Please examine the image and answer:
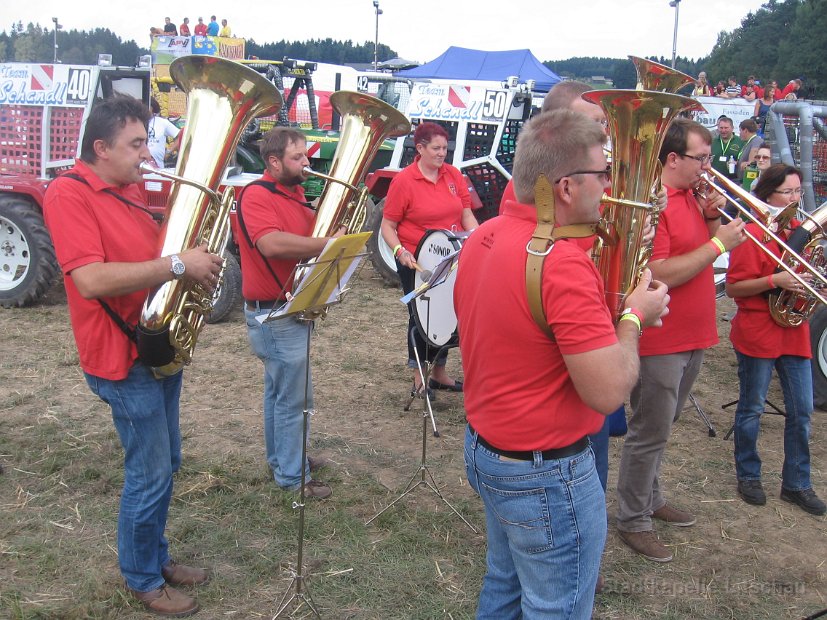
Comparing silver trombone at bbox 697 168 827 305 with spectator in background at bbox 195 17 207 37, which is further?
spectator in background at bbox 195 17 207 37

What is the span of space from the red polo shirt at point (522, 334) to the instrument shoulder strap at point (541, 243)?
0.02 metres

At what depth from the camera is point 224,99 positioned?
120 inches

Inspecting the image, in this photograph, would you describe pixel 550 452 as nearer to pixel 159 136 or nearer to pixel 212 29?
pixel 159 136

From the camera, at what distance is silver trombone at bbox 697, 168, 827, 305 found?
3.41m

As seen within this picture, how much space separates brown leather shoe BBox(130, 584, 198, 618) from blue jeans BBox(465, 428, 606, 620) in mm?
1621

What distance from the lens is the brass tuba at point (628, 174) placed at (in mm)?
2484

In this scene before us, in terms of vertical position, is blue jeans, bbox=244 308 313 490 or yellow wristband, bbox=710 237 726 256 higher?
yellow wristband, bbox=710 237 726 256

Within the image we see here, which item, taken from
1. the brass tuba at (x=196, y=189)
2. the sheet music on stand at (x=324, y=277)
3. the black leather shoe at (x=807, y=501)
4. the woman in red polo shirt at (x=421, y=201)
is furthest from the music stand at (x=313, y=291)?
the black leather shoe at (x=807, y=501)

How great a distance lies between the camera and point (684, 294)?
3.25m

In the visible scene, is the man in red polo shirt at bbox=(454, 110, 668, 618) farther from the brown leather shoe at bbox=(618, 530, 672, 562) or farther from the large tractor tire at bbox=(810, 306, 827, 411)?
the large tractor tire at bbox=(810, 306, 827, 411)

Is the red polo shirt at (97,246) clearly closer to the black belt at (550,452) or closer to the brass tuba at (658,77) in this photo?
the black belt at (550,452)

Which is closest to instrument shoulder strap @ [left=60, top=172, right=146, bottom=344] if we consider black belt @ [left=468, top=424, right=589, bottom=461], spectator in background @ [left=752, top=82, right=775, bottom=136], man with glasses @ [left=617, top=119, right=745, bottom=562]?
black belt @ [left=468, top=424, right=589, bottom=461]

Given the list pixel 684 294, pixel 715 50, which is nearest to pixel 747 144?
pixel 684 294

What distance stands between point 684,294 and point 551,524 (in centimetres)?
170
